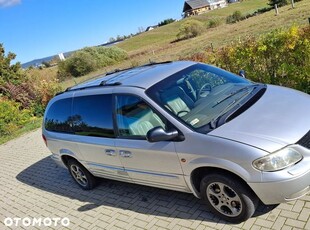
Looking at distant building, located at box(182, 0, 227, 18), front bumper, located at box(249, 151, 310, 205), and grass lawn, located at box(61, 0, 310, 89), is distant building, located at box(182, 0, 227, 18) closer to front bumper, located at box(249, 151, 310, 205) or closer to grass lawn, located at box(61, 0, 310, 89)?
grass lawn, located at box(61, 0, 310, 89)

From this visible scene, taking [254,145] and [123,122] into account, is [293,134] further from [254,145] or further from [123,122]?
[123,122]

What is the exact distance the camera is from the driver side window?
386 cm

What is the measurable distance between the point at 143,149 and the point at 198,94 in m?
1.03

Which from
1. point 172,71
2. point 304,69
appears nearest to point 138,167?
point 172,71

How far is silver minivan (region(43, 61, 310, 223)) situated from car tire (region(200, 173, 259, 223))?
11 millimetres

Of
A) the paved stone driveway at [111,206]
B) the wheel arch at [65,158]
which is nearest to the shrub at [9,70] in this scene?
the paved stone driveway at [111,206]

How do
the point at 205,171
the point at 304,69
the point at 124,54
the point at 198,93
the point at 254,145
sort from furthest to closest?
the point at 124,54 < the point at 304,69 < the point at 198,93 < the point at 205,171 < the point at 254,145

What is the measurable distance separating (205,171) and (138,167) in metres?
1.02

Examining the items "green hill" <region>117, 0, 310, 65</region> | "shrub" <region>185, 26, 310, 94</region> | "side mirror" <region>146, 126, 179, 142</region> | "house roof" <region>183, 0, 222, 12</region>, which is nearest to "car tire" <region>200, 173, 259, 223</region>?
"side mirror" <region>146, 126, 179, 142</region>

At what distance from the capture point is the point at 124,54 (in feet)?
145

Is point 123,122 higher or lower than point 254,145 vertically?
higher

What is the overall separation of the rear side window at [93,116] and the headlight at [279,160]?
2071 mm

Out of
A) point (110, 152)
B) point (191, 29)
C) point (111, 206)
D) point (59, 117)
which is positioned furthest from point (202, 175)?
point (191, 29)

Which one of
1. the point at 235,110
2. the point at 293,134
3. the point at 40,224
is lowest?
the point at 40,224
